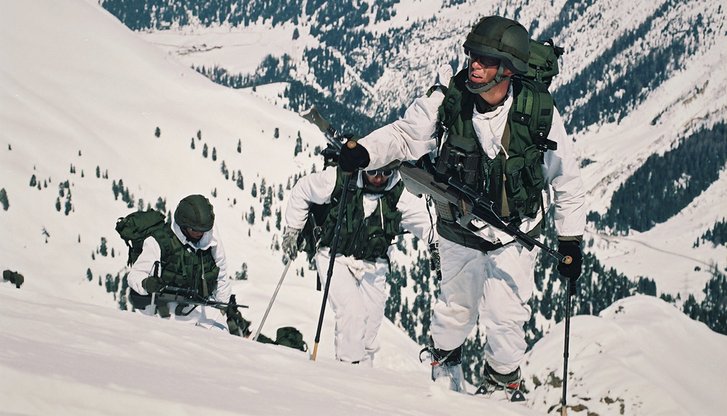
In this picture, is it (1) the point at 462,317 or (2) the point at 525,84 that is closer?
(2) the point at 525,84

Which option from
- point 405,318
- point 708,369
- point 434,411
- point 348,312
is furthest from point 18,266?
point 434,411

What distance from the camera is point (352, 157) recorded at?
27.0 ft

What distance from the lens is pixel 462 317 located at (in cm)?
980

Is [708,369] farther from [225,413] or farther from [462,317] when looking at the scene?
[225,413]

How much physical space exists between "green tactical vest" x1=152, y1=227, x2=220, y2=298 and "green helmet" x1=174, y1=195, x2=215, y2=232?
0.92 ft

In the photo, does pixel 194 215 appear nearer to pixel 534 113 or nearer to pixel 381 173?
pixel 381 173

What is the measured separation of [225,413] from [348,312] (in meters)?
8.90

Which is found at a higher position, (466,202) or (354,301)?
(466,202)

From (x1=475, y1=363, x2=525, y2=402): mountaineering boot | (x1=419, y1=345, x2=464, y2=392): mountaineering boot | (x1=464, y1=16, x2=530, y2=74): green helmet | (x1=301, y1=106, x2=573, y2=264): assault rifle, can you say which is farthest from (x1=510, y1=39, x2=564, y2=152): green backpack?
(x1=419, y1=345, x2=464, y2=392): mountaineering boot

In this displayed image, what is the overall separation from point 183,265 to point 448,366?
16.5 ft

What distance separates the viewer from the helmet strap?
8625 mm

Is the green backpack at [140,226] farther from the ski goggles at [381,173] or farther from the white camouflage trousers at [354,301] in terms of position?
the ski goggles at [381,173]

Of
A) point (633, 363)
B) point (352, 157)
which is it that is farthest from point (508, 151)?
point (633, 363)

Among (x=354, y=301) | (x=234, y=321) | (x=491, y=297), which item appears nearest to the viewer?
(x=491, y=297)
